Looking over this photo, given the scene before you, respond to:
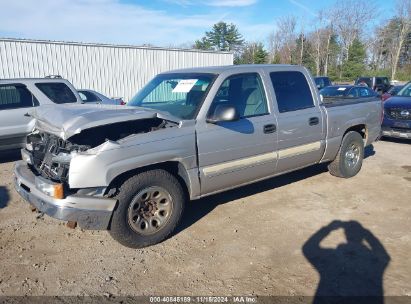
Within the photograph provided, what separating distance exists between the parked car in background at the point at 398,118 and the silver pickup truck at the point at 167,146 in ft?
16.8

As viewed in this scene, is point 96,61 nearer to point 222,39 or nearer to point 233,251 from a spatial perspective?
point 233,251

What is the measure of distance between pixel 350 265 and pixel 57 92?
696 centimetres

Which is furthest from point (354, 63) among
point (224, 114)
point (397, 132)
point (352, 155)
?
point (224, 114)

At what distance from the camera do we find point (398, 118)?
9.43 m

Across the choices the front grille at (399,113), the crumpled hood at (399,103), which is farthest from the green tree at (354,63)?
the front grille at (399,113)

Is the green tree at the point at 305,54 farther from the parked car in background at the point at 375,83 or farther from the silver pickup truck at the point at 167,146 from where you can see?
the silver pickup truck at the point at 167,146


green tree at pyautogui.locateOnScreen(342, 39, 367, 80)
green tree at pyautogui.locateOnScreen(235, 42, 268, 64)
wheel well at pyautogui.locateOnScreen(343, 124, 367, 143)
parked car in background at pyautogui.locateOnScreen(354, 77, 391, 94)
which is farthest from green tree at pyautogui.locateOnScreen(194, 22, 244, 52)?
wheel well at pyautogui.locateOnScreen(343, 124, 367, 143)

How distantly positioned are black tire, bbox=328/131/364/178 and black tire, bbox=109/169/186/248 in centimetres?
330

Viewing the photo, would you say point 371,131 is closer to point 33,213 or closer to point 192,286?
point 192,286

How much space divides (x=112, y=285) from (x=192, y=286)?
0.74m

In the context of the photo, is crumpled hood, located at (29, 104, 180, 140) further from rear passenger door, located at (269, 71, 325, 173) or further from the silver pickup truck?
rear passenger door, located at (269, 71, 325, 173)

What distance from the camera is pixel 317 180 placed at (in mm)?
6141

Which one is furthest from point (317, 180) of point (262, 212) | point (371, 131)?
point (262, 212)

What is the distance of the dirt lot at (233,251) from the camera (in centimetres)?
317
